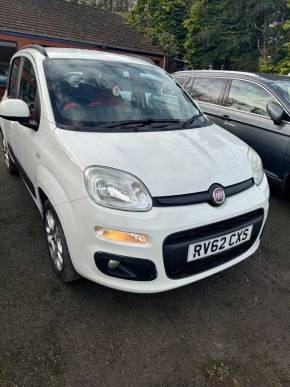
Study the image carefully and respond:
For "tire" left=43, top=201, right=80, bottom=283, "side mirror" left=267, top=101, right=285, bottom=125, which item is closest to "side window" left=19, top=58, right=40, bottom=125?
"tire" left=43, top=201, right=80, bottom=283

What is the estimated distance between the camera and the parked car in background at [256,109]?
387 cm

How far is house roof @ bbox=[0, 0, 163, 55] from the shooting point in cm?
1402

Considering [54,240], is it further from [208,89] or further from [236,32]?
[236,32]

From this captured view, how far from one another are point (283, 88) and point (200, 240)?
3.19 meters

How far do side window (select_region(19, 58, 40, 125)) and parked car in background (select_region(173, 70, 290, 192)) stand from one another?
2.76m

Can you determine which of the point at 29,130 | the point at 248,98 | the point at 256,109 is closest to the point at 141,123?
the point at 29,130

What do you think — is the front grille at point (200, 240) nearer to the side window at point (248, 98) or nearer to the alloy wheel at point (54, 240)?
Result: the alloy wheel at point (54, 240)

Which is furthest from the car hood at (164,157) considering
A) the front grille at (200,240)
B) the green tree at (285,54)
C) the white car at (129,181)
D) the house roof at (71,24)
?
the green tree at (285,54)

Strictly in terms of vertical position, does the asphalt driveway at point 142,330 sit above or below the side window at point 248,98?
below

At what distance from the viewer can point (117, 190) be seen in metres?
1.89

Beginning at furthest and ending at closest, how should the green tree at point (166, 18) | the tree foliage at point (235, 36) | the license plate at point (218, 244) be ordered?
1. the green tree at point (166, 18)
2. the tree foliage at point (235, 36)
3. the license plate at point (218, 244)

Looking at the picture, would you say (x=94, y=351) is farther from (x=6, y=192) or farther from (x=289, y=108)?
(x=289, y=108)

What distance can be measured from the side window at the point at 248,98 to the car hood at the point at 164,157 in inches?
78.5

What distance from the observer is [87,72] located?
9.20ft
